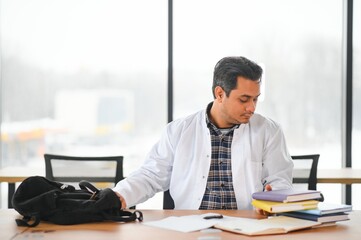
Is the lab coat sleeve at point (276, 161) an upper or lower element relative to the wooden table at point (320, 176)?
upper

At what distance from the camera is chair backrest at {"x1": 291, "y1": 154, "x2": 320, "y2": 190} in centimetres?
380

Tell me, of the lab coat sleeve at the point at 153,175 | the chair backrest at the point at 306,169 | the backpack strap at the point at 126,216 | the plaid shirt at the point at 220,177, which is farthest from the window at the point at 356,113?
the backpack strap at the point at 126,216

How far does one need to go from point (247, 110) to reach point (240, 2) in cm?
219

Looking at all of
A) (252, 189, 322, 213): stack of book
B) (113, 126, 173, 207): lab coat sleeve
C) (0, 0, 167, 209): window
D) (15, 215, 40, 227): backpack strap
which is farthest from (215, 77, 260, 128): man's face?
(0, 0, 167, 209): window

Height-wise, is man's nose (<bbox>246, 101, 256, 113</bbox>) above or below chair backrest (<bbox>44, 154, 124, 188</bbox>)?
above

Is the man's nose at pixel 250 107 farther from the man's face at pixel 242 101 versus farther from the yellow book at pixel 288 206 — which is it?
the yellow book at pixel 288 206

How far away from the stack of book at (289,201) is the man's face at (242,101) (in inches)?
22.8

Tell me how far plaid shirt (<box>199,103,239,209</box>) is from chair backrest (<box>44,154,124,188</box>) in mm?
809

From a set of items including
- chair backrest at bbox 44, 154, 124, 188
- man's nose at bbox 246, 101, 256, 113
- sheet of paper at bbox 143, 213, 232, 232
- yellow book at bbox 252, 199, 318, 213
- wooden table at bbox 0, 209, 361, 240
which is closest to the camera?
wooden table at bbox 0, 209, 361, 240

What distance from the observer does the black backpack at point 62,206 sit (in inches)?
95.9

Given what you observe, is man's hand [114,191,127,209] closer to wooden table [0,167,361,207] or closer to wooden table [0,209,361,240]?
wooden table [0,209,361,240]

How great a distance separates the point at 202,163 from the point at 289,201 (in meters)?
0.68

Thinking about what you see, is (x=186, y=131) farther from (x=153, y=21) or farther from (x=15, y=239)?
(x=153, y=21)

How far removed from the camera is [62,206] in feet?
8.04
